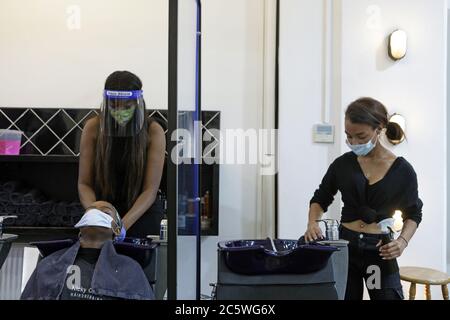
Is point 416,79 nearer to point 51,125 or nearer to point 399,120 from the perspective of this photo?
point 399,120

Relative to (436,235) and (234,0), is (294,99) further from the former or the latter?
(436,235)

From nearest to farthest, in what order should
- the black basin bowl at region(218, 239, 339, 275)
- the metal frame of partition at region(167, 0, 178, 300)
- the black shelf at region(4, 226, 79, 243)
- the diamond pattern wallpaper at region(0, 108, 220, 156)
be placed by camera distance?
the metal frame of partition at region(167, 0, 178, 300), the black basin bowl at region(218, 239, 339, 275), the black shelf at region(4, 226, 79, 243), the diamond pattern wallpaper at region(0, 108, 220, 156)

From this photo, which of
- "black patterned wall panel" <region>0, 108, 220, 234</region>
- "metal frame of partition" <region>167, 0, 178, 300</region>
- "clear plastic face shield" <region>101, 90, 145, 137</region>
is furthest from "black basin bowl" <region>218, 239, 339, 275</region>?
"black patterned wall panel" <region>0, 108, 220, 234</region>

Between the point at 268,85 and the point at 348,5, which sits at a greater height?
the point at 348,5

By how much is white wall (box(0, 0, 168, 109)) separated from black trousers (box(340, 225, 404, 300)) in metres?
1.67

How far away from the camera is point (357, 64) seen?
8.44ft

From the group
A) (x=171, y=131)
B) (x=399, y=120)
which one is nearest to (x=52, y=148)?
(x=171, y=131)

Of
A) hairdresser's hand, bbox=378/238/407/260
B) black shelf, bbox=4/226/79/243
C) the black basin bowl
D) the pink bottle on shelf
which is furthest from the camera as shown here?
the pink bottle on shelf

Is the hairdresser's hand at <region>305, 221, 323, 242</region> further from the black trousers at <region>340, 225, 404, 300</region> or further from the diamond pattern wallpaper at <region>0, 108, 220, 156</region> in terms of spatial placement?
the diamond pattern wallpaper at <region>0, 108, 220, 156</region>

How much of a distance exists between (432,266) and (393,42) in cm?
146

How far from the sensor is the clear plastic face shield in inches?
60.4

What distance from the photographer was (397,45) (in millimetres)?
2529
